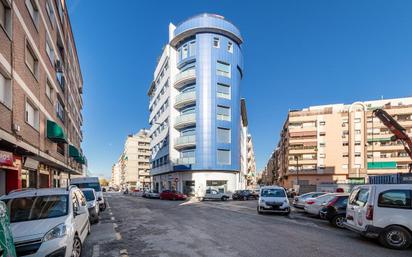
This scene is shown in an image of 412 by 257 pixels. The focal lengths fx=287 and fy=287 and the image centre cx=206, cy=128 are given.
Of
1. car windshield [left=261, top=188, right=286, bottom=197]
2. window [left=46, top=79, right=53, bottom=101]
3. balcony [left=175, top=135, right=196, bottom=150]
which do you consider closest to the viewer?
car windshield [left=261, top=188, right=286, bottom=197]

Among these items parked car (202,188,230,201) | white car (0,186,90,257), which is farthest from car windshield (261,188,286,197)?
parked car (202,188,230,201)

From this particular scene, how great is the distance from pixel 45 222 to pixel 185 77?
42220 millimetres

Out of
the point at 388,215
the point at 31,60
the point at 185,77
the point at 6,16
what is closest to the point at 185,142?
the point at 185,77

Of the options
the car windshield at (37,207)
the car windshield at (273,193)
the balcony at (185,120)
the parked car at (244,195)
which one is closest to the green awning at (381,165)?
the parked car at (244,195)

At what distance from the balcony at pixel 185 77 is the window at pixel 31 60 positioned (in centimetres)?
3088

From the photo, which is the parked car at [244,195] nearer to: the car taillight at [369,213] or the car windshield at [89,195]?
the car windshield at [89,195]

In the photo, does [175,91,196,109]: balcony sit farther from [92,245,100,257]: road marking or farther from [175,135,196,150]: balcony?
[92,245,100,257]: road marking

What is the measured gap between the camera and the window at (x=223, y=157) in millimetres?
44812

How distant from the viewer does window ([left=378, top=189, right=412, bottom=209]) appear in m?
8.17

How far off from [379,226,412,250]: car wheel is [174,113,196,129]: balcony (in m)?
37.9

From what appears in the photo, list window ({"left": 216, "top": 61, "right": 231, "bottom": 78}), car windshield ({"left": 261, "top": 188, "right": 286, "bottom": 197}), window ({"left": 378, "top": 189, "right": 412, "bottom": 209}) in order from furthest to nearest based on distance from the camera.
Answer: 1. window ({"left": 216, "top": 61, "right": 231, "bottom": 78})
2. car windshield ({"left": 261, "top": 188, "right": 286, "bottom": 197})
3. window ({"left": 378, "top": 189, "right": 412, "bottom": 209})

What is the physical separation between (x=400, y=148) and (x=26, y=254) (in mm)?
71982

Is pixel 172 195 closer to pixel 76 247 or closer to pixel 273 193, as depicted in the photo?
pixel 273 193

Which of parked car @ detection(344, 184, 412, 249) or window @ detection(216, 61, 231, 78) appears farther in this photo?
window @ detection(216, 61, 231, 78)
